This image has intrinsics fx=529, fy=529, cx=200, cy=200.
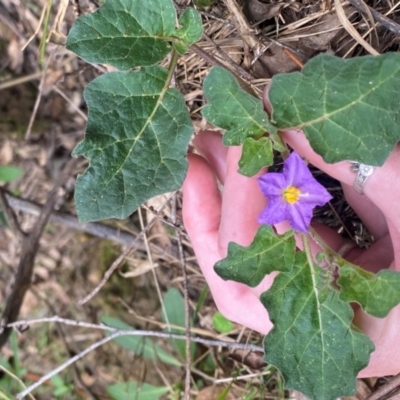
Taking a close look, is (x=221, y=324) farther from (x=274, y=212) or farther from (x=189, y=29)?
(x=189, y=29)

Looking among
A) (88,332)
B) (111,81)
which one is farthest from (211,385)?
(111,81)

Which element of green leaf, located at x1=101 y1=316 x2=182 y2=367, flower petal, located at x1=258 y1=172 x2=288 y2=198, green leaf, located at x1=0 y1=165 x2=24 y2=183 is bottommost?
green leaf, located at x1=101 y1=316 x2=182 y2=367

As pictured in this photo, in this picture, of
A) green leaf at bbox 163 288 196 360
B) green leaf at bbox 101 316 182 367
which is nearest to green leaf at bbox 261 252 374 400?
green leaf at bbox 163 288 196 360

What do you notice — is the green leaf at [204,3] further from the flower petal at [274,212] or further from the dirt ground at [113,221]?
the flower petal at [274,212]

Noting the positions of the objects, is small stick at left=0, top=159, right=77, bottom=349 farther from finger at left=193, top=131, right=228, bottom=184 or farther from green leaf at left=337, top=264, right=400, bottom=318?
green leaf at left=337, top=264, right=400, bottom=318

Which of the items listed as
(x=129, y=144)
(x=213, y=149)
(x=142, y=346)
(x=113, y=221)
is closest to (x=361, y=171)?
(x=213, y=149)
